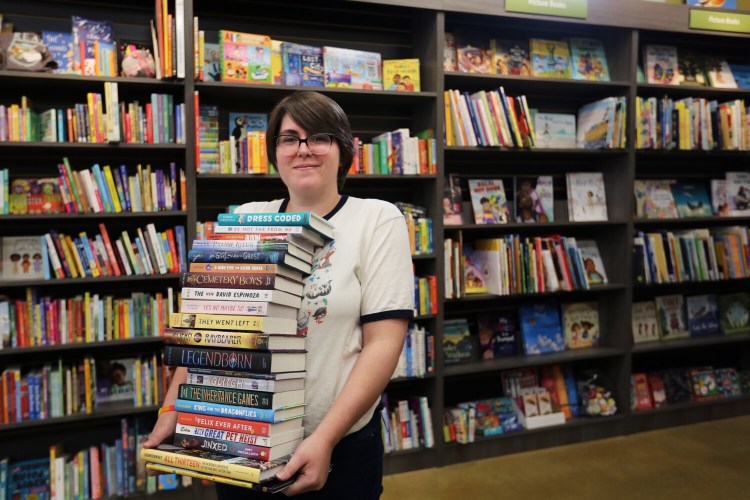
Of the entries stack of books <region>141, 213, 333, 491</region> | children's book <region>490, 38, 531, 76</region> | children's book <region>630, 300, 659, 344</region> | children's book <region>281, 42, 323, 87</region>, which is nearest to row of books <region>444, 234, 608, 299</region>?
children's book <region>630, 300, 659, 344</region>

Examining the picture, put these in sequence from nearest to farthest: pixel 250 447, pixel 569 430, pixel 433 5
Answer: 1. pixel 250 447
2. pixel 433 5
3. pixel 569 430

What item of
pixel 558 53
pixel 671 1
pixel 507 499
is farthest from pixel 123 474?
pixel 671 1

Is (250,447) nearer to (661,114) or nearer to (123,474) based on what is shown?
(123,474)

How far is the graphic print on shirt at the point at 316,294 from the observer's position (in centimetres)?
107

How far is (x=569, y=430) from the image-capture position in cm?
346

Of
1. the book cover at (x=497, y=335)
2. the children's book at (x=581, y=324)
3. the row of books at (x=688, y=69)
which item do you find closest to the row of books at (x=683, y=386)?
the children's book at (x=581, y=324)

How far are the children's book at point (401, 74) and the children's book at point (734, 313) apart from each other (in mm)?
2744

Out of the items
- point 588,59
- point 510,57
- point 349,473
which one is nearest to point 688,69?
point 588,59

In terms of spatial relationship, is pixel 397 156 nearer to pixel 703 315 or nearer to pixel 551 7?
pixel 551 7

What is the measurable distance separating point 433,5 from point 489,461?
257 cm

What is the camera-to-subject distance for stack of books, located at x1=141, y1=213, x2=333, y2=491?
967 millimetres

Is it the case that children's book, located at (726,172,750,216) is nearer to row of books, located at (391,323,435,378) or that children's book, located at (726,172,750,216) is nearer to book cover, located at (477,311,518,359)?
book cover, located at (477,311,518,359)

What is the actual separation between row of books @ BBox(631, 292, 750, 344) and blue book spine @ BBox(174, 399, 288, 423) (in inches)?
130

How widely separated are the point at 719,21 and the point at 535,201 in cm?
168
